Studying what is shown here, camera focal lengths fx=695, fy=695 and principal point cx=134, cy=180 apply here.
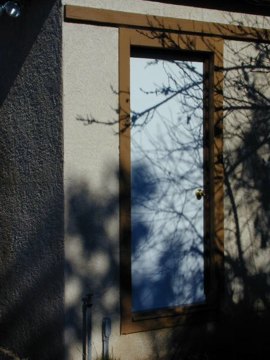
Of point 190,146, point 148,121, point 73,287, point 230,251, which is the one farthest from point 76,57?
point 230,251

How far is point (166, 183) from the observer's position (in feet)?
18.2

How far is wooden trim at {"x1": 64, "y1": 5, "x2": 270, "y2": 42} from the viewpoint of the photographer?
507 centimetres

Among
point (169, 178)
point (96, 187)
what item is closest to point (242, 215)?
point (169, 178)

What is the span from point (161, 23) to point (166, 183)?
49.5 inches

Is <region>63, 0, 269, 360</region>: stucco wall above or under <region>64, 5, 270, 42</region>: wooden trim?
under

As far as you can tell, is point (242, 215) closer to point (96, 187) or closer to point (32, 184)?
point (96, 187)

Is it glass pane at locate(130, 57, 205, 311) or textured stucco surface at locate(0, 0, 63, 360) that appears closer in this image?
textured stucco surface at locate(0, 0, 63, 360)

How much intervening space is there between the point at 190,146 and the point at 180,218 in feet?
1.95

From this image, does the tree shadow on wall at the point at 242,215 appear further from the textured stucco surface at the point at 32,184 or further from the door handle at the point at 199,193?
the textured stucco surface at the point at 32,184

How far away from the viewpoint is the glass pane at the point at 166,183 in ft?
17.8

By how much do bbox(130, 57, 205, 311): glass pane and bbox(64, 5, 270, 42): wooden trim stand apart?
0.28 m

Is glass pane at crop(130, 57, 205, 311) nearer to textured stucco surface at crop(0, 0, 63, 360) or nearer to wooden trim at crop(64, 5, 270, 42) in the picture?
wooden trim at crop(64, 5, 270, 42)

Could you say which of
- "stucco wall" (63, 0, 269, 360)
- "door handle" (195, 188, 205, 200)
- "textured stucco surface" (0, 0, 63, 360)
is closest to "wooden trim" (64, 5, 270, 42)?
"stucco wall" (63, 0, 269, 360)

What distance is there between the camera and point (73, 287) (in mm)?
5043
